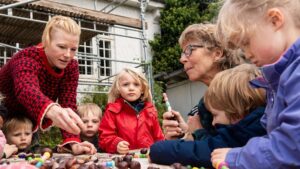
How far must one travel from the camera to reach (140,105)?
126 inches

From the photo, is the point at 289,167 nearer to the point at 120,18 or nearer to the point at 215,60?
the point at 215,60

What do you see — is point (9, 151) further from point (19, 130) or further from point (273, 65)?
point (273, 65)

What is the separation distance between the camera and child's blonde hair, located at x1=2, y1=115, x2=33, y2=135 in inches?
108

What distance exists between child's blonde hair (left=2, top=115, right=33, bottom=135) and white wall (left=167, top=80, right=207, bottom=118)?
326 inches

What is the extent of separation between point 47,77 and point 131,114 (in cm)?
78

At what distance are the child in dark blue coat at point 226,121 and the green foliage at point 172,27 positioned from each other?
9.38 meters

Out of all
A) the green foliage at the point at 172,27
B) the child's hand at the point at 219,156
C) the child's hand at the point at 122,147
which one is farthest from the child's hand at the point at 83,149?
the green foliage at the point at 172,27

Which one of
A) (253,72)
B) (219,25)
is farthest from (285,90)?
(253,72)

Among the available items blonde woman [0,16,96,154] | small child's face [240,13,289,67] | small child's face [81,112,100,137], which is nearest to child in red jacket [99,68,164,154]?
small child's face [81,112,100,137]

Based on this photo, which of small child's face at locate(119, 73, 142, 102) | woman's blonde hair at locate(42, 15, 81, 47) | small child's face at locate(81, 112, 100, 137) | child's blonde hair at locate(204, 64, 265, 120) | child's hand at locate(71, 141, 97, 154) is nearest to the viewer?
child's blonde hair at locate(204, 64, 265, 120)

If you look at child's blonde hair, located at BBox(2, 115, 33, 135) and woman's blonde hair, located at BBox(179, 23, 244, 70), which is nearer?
woman's blonde hair, located at BBox(179, 23, 244, 70)

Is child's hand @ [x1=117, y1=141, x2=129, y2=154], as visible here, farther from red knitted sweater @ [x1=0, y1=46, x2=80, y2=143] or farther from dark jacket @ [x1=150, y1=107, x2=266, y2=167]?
dark jacket @ [x1=150, y1=107, x2=266, y2=167]

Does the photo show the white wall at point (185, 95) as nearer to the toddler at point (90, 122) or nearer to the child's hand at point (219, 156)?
the toddler at point (90, 122)

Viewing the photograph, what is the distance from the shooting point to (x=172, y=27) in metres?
11.4
